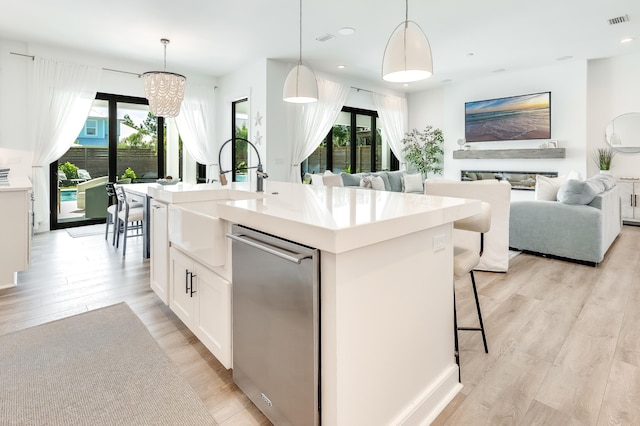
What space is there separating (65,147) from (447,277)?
6.07 metres

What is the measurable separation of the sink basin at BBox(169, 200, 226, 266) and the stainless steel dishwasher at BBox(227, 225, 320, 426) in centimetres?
13

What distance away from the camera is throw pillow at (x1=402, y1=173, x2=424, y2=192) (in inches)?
287

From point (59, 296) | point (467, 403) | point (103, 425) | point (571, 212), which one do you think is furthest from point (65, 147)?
point (571, 212)

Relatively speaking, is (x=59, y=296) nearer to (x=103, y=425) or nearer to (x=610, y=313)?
(x=103, y=425)

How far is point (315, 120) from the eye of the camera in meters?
6.66

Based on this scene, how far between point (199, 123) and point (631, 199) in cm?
773

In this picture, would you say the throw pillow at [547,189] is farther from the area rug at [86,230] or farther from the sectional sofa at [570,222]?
the area rug at [86,230]

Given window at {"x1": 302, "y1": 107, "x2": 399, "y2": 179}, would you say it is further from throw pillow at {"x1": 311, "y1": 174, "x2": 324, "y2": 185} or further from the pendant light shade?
the pendant light shade

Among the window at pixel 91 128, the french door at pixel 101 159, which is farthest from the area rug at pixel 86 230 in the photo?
the window at pixel 91 128

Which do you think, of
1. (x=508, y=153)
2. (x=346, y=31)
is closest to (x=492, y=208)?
(x=346, y=31)

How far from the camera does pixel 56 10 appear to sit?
13.2ft

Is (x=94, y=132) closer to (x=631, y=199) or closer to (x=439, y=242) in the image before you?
(x=439, y=242)

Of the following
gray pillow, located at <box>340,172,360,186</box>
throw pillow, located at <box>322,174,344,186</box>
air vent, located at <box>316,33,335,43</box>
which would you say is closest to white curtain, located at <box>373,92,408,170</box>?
gray pillow, located at <box>340,172,360,186</box>

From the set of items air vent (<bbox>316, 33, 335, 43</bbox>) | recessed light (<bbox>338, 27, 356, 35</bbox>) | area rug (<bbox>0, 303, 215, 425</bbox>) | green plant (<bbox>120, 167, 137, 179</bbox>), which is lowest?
area rug (<bbox>0, 303, 215, 425</bbox>)
